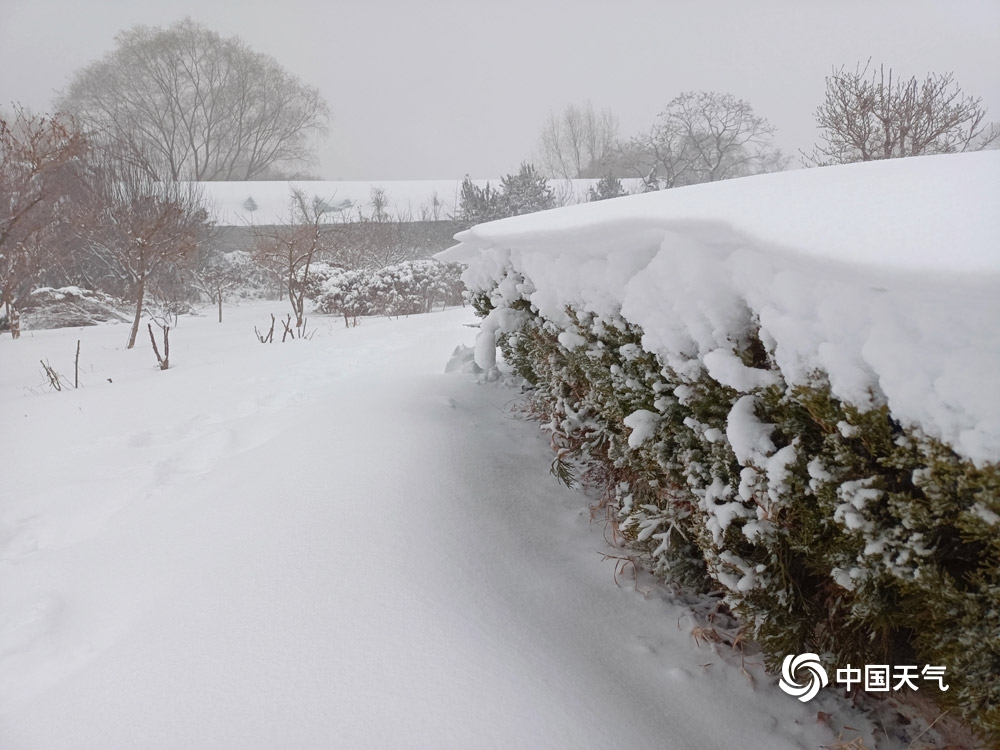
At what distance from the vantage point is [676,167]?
81.3 feet

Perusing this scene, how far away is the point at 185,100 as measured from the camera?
15164mm

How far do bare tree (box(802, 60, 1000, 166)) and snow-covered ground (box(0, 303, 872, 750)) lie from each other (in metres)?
10.4

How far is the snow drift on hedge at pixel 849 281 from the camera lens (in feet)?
2.08

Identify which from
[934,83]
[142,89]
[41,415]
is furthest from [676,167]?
[41,415]

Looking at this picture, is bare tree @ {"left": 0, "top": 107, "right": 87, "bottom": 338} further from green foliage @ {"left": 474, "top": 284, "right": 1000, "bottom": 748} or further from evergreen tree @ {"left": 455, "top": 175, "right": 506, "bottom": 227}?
evergreen tree @ {"left": 455, "top": 175, "right": 506, "bottom": 227}

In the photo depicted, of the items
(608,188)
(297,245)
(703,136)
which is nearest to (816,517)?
(297,245)

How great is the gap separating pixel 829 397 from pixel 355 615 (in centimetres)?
119

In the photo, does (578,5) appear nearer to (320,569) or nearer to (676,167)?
(320,569)

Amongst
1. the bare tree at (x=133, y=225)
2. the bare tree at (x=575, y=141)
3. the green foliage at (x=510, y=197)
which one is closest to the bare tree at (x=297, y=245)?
the bare tree at (x=133, y=225)

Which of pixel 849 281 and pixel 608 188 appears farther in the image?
pixel 608 188

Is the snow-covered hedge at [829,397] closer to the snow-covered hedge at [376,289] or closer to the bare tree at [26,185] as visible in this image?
the bare tree at [26,185]

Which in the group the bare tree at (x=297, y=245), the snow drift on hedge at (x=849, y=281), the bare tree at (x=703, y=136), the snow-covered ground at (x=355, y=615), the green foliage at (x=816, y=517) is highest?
the bare tree at (x=703, y=136)

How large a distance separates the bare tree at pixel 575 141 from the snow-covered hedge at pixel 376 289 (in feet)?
62.3

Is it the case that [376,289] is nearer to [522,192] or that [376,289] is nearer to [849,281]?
[522,192]
